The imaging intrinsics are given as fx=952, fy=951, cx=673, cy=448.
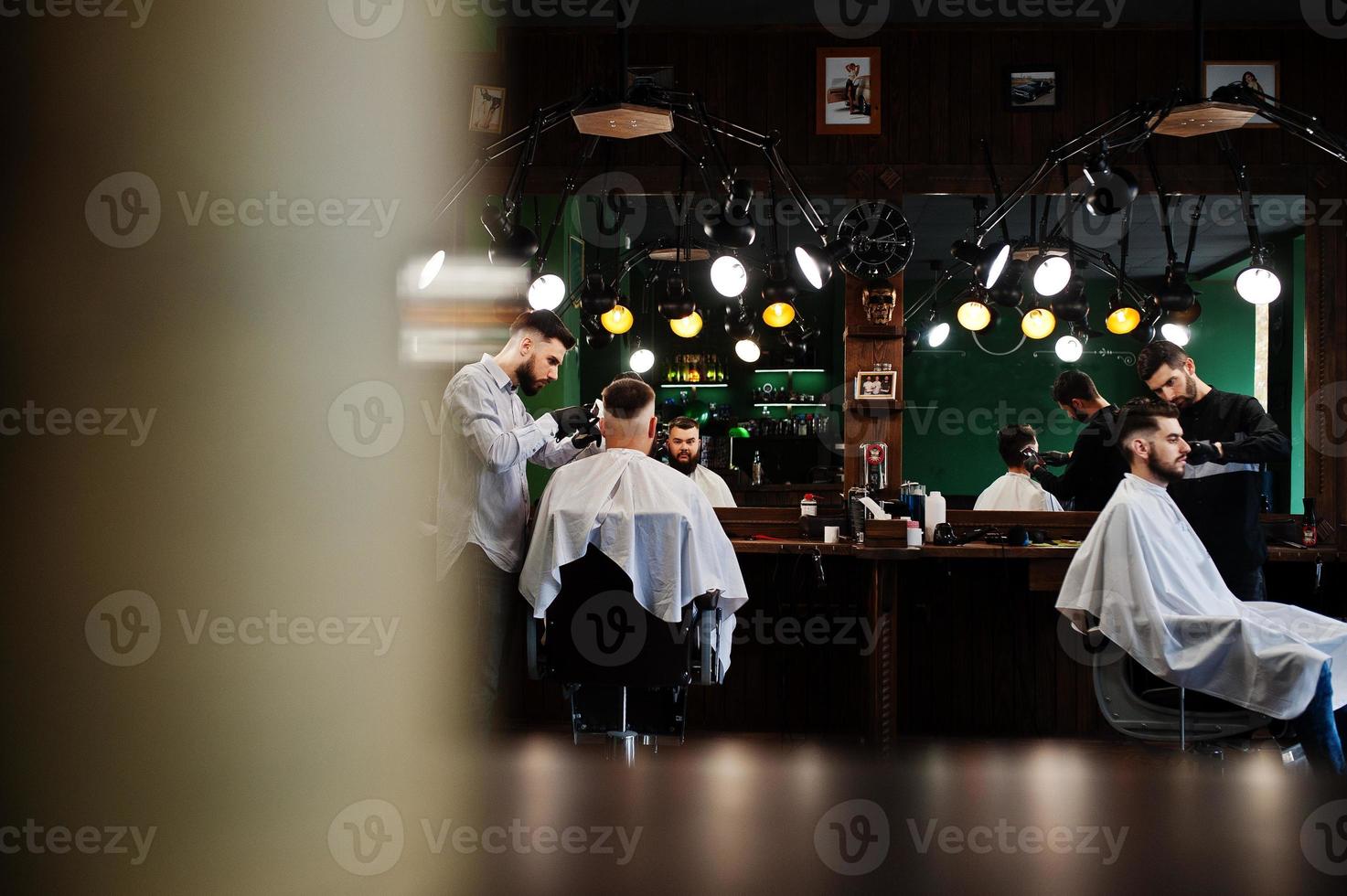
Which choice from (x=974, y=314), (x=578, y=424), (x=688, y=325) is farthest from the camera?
(x=688, y=325)

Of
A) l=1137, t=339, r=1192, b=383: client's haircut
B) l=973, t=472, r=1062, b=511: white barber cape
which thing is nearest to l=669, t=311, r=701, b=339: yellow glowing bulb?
l=973, t=472, r=1062, b=511: white barber cape

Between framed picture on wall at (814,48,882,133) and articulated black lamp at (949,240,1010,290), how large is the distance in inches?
30.2

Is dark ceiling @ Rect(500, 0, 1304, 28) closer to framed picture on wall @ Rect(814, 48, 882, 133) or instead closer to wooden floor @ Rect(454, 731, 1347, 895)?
framed picture on wall @ Rect(814, 48, 882, 133)

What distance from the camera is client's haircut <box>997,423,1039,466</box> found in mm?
4289

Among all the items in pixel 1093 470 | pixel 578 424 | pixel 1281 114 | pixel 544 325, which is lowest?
pixel 1093 470

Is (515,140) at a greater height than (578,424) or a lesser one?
greater

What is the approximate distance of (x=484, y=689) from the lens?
2.64 metres

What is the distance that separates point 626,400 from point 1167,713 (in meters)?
1.73

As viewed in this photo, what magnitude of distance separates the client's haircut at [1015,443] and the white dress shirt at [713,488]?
1.27 m

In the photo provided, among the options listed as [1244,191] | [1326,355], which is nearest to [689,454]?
[1244,191]

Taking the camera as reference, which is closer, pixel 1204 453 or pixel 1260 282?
pixel 1204 453

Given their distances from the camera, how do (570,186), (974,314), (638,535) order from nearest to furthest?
1. (638,535)
2. (570,186)
3. (974,314)

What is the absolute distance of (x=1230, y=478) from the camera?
3.46m

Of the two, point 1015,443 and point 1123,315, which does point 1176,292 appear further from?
point 1015,443
